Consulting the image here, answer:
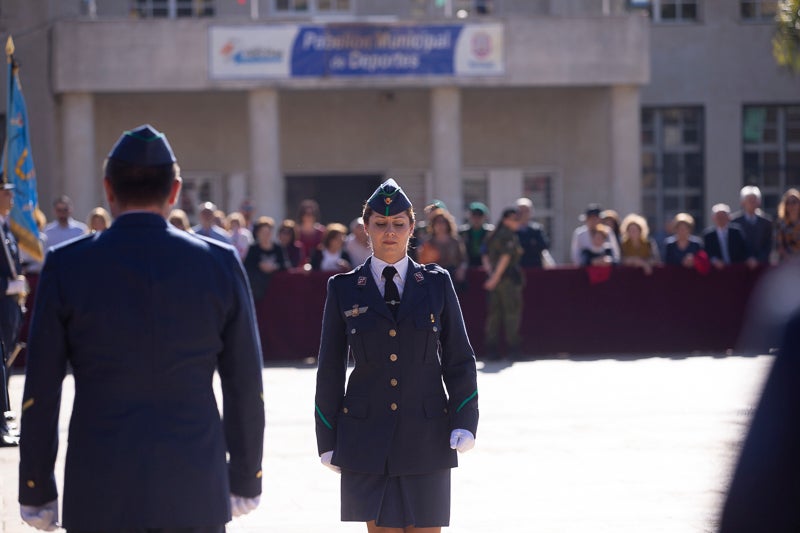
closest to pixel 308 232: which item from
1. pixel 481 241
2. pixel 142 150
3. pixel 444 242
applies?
pixel 481 241

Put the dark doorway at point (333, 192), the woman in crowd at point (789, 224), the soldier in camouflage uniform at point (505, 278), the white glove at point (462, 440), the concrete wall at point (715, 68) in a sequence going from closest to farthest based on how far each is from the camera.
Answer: the white glove at point (462, 440) → the woman in crowd at point (789, 224) → the soldier in camouflage uniform at point (505, 278) → the dark doorway at point (333, 192) → the concrete wall at point (715, 68)

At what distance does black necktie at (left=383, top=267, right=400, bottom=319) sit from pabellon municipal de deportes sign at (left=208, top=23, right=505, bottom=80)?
65.6 ft

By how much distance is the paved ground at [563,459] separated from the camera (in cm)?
782

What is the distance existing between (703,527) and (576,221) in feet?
73.4

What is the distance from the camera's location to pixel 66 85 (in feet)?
84.3

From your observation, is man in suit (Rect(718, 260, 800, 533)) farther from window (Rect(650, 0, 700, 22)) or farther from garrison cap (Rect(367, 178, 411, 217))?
window (Rect(650, 0, 700, 22))

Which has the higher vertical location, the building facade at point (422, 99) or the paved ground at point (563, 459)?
the building facade at point (422, 99)

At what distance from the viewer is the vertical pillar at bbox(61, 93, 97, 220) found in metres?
25.6

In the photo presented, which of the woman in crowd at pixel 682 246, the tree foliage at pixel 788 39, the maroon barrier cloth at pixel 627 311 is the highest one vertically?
the tree foliage at pixel 788 39

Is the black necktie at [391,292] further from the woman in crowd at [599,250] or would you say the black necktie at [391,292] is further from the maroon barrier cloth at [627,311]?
the woman in crowd at [599,250]

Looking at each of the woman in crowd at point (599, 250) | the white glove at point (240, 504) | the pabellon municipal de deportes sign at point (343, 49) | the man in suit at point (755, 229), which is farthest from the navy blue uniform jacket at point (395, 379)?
the pabellon municipal de deportes sign at point (343, 49)

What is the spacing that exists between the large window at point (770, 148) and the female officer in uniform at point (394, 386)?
2645 cm

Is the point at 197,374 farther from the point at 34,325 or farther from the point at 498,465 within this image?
the point at 498,465

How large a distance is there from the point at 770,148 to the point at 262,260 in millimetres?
17181
